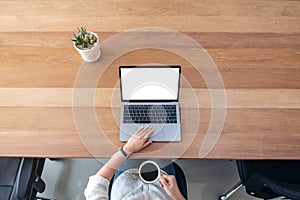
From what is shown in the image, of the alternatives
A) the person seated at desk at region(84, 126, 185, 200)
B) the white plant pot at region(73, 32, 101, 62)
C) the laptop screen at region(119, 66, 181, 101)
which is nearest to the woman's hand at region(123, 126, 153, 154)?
the person seated at desk at region(84, 126, 185, 200)

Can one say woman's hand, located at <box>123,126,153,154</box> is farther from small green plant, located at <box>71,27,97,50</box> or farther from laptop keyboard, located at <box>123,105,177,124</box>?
small green plant, located at <box>71,27,97,50</box>

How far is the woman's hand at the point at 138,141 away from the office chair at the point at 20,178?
42 cm

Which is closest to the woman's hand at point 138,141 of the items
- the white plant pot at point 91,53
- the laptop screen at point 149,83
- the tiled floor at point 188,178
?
the laptop screen at point 149,83

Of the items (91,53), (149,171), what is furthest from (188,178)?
(91,53)

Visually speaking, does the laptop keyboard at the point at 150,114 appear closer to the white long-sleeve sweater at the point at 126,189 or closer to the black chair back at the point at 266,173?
the white long-sleeve sweater at the point at 126,189

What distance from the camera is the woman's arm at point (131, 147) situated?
1.17m

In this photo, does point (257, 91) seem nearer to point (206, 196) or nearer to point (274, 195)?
point (274, 195)

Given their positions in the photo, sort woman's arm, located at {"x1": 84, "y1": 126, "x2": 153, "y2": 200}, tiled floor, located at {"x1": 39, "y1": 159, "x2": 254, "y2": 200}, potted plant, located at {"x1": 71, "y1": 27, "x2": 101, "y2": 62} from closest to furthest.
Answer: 1. woman's arm, located at {"x1": 84, "y1": 126, "x2": 153, "y2": 200}
2. potted plant, located at {"x1": 71, "y1": 27, "x2": 101, "y2": 62}
3. tiled floor, located at {"x1": 39, "y1": 159, "x2": 254, "y2": 200}

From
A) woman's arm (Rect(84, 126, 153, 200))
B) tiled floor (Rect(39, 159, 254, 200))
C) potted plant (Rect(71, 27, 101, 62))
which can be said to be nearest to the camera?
woman's arm (Rect(84, 126, 153, 200))

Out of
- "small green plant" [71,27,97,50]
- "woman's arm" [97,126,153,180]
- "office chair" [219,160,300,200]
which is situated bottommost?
"office chair" [219,160,300,200]

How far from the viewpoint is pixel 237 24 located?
1490mm

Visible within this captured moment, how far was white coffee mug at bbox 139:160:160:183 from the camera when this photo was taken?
3.90 ft

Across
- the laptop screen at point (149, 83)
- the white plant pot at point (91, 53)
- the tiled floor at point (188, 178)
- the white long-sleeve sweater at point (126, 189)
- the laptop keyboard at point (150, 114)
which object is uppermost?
the white plant pot at point (91, 53)

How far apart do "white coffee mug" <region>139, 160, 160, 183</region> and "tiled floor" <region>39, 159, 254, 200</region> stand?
0.61m
